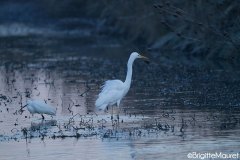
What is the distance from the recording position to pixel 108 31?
50.0 m

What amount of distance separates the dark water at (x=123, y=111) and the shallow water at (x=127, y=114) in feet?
0.05

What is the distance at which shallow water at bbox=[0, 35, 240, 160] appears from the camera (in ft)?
44.1

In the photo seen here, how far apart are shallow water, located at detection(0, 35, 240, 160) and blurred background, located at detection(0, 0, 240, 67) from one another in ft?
4.65

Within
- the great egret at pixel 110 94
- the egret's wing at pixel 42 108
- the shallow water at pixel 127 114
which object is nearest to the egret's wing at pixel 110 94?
the great egret at pixel 110 94

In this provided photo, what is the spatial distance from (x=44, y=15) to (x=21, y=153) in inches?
2073

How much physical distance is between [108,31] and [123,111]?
3223 cm

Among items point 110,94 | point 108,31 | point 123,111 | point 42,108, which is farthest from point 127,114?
point 108,31

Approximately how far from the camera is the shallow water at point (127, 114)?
44.1ft

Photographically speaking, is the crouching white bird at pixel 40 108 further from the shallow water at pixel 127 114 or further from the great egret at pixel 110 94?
the great egret at pixel 110 94

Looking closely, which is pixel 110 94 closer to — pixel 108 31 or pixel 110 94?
pixel 110 94

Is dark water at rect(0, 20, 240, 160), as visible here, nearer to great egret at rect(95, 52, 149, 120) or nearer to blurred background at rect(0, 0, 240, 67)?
great egret at rect(95, 52, 149, 120)

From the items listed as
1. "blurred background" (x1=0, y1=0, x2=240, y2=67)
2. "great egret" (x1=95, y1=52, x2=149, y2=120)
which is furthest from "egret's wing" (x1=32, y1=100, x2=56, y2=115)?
"blurred background" (x1=0, y1=0, x2=240, y2=67)

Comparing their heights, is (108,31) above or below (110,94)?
above

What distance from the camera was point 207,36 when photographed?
19375mm
